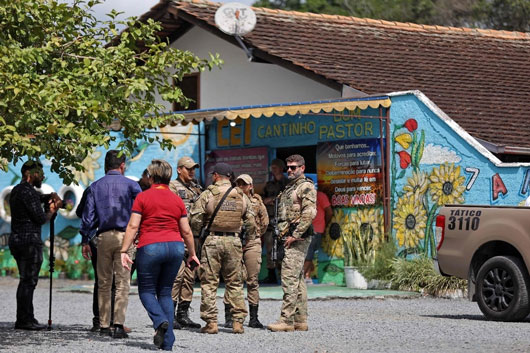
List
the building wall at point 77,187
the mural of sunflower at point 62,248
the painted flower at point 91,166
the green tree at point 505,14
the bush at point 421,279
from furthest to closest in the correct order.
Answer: the green tree at point 505,14 → the mural of sunflower at point 62,248 → the painted flower at point 91,166 → the building wall at point 77,187 → the bush at point 421,279

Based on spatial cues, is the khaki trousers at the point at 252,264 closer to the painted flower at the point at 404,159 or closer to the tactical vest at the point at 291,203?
Answer: the tactical vest at the point at 291,203

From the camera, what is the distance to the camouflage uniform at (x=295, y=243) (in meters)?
12.4

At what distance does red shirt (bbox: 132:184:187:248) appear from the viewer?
10.7 metres

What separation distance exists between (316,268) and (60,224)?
6311 mm

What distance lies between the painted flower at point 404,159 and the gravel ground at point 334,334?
3.29 m

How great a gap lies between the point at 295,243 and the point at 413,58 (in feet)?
38.8

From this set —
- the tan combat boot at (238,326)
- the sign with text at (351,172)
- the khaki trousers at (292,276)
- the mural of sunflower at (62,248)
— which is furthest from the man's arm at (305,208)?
the mural of sunflower at (62,248)

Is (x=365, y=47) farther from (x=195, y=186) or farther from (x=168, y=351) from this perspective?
(x=168, y=351)

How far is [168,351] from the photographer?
10695 millimetres

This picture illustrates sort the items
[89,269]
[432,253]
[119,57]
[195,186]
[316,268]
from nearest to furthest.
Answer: [119,57], [195,186], [432,253], [316,268], [89,269]

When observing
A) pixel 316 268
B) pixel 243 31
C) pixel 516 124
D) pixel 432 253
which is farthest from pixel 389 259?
pixel 243 31

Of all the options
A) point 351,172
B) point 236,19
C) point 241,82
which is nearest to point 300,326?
point 351,172

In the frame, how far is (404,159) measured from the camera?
1925 cm

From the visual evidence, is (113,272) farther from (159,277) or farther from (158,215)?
(158,215)
